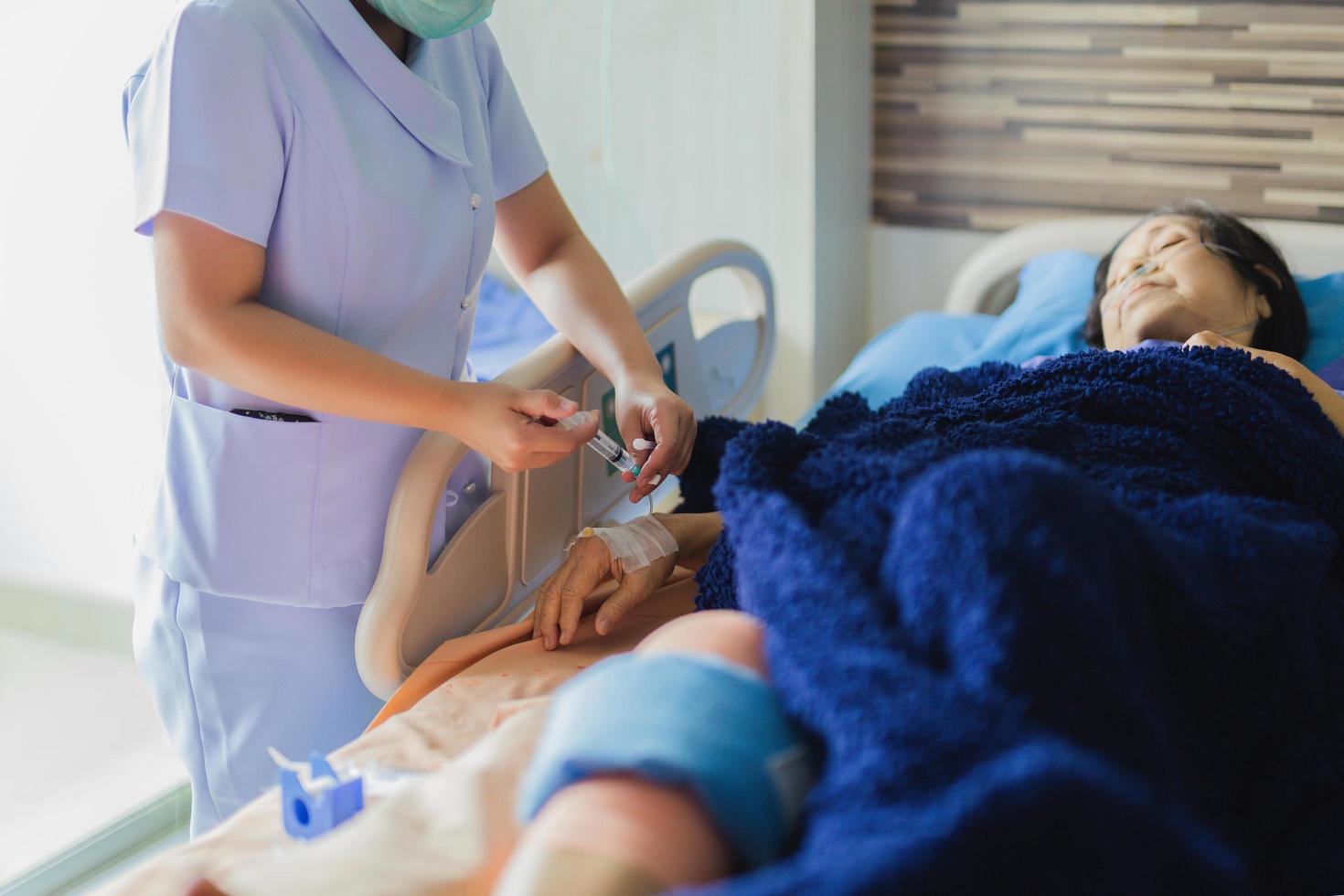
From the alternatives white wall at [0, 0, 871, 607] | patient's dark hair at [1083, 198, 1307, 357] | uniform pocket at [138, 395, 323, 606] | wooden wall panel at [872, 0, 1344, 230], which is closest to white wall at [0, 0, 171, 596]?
white wall at [0, 0, 871, 607]

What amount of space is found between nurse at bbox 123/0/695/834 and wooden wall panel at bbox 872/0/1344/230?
1.34m

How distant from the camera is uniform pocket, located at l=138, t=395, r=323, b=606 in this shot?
4.30 ft

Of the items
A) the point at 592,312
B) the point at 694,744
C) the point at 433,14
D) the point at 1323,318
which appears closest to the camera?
the point at 694,744

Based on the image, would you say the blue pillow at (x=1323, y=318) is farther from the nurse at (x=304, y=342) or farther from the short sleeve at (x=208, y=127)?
the short sleeve at (x=208, y=127)

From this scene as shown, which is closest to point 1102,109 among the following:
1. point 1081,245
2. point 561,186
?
point 1081,245

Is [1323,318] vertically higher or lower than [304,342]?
lower

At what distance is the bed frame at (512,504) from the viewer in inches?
49.6

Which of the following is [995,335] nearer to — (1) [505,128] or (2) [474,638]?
(1) [505,128]

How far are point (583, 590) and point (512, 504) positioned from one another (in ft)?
0.59

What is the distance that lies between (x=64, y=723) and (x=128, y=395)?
668 millimetres

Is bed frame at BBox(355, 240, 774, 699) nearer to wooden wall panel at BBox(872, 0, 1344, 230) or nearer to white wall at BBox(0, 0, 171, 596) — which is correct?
wooden wall panel at BBox(872, 0, 1344, 230)

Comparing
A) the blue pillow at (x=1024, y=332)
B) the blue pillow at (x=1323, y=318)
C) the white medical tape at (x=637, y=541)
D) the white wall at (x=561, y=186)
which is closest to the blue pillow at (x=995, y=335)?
the blue pillow at (x=1024, y=332)

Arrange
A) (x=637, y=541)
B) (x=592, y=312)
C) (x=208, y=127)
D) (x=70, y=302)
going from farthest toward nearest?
(x=70, y=302), (x=592, y=312), (x=637, y=541), (x=208, y=127)

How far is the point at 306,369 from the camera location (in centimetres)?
117
